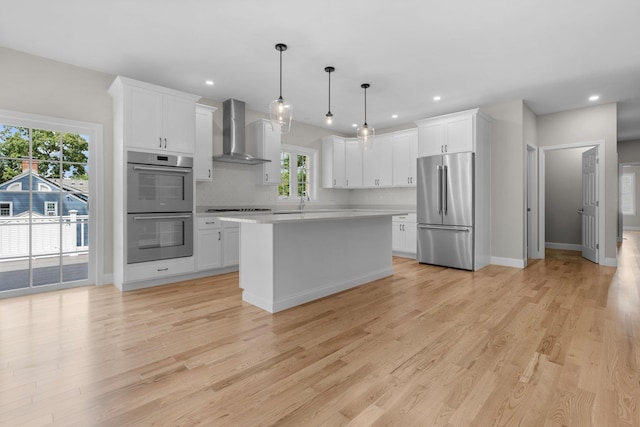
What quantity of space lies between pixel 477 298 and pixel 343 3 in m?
3.26

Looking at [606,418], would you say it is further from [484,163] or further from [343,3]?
[484,163]

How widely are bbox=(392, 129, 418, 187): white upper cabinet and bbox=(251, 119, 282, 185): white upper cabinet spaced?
241 cm

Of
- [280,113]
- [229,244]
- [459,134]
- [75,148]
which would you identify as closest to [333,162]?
[459,134]

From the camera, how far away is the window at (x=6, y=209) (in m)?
3.49

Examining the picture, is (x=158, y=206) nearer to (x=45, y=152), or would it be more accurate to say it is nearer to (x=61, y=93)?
(x=45, y=152)

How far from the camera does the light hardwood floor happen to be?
163 centimetres

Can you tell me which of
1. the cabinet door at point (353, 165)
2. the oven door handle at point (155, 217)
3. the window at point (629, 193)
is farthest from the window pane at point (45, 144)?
the window at point (629, 193)

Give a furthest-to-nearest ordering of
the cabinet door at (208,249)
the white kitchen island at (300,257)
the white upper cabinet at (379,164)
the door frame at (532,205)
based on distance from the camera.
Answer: the white upper cabinet at (379,164) → the door frame at (532,205) → the cabinet door at (208,249) → the white kitchen island at (300,257)

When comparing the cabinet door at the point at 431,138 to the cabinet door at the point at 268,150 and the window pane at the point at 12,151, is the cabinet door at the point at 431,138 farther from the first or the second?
the window pane at the point at 12,151

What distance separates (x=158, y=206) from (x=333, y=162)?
3805 millimetres

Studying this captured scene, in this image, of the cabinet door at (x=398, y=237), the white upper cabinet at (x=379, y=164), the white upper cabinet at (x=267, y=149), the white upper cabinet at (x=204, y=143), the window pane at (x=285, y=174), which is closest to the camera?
the white upper cabinet at (x=204, y=143)

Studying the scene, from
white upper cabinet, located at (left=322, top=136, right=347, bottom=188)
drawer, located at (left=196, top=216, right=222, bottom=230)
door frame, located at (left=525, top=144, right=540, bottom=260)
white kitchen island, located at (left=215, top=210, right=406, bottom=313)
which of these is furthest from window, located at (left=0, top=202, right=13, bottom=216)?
door frame, located at (left=525, top=144, right=540, bottom=260)

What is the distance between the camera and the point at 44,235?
3781 mm

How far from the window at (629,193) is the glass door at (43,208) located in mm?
15155
